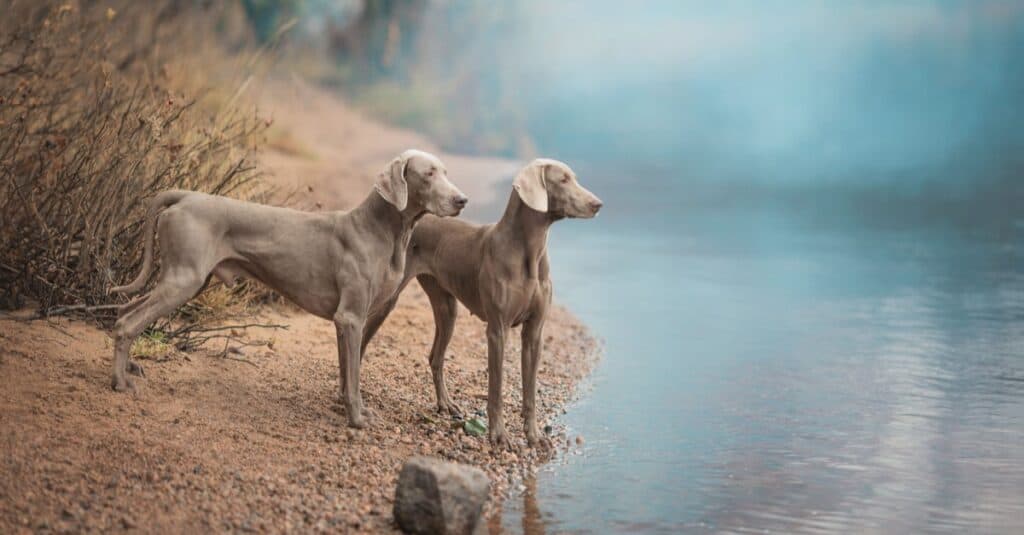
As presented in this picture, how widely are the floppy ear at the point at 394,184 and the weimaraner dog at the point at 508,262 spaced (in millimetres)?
482

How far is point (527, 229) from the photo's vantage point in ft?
18.9

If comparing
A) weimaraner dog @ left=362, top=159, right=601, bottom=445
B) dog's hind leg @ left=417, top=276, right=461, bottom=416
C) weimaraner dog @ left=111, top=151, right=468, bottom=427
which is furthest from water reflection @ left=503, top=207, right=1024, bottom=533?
weimaraner dog @ left=111, top=151, right=468, bottom=427

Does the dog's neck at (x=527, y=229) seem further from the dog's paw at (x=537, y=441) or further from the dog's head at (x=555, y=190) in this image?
the dog's paw at (x=537, y=441)

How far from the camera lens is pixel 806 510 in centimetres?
556

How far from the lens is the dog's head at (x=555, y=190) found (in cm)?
566

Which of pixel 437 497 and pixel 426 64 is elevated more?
pixel 426 64

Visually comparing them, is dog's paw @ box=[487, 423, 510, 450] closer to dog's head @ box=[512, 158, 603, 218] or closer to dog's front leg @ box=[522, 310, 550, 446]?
dog's front leg @ box=[522, 310, 550, 446]

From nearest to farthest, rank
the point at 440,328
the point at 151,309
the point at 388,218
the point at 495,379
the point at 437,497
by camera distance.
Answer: the point at 437,497, the point at 151,309, the point at 388,218, the point at 495,379, the point at 440,328

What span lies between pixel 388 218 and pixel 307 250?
0.41 meters

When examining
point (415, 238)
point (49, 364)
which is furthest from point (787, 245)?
point (49, 364)

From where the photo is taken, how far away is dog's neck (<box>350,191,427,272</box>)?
582cm

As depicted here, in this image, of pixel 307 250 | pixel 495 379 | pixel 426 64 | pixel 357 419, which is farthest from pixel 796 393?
pixel 426 64

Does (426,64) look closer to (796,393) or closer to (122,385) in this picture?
(796,393)

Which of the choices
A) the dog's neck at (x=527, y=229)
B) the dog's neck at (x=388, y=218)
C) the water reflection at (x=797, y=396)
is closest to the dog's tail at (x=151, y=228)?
the dog's neck at (x=388, y=218)
